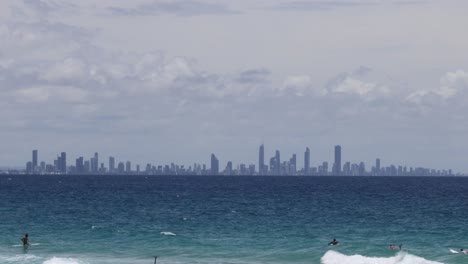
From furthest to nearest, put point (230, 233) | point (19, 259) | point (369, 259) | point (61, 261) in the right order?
1. point (230, 233)
2. point (369, 259)
3. point (19, 259)
4. point (61, 261)

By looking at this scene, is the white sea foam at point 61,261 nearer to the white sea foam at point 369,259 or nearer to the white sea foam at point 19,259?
the white sea foam at point 19,259

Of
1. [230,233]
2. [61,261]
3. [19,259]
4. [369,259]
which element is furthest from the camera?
[230,233]

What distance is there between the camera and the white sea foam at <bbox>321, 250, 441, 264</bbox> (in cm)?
6216

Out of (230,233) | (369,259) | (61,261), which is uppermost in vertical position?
(230,233)

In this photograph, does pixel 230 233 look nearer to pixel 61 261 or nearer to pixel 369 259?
pixel 369 259

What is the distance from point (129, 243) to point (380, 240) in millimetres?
23970

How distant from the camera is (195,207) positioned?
124 meters

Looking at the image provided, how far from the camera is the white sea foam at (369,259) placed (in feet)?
204

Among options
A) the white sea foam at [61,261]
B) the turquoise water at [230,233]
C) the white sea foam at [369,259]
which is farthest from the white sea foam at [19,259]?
the white sea foam at [369,259]

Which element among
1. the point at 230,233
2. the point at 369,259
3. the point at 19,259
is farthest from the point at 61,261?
the point at 230,233

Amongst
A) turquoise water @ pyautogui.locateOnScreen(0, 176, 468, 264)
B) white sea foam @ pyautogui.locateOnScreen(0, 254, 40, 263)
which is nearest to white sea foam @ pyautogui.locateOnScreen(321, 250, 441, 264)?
turquoise water @ pyautogui.locateOnScreen(0, 176, 468, 264)

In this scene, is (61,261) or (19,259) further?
(19,259)

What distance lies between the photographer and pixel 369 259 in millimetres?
63594

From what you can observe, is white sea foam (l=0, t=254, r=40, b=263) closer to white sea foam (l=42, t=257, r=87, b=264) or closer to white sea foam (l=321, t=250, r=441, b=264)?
white sea foam (l=42, t=257, r=87, b=264)
